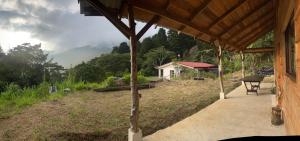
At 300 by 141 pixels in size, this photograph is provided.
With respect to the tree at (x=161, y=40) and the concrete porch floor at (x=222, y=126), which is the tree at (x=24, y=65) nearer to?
the tree at (x=161, y=40)

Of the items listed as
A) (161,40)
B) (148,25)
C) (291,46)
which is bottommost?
(291,46)

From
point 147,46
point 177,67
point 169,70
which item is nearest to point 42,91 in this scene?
point 177,67

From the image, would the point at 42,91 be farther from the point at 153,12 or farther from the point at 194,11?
the point at 153,12

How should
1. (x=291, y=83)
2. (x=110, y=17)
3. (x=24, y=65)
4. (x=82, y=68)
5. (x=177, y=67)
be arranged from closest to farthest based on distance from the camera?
(x=291, y=83), (x=110, y=17), (x=82, y=68), (x=24, y=65), (x=177, y=67)

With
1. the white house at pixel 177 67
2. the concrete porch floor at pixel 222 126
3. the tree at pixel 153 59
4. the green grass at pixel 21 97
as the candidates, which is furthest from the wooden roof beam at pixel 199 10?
the tree at pixel 153 59

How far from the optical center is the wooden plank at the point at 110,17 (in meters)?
4.23

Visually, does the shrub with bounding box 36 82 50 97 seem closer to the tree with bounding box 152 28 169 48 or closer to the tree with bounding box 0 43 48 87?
the tree with bounding box 0 43 48 87

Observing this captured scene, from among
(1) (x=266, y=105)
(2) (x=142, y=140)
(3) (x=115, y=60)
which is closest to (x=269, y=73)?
(1) (x=266, y=105)

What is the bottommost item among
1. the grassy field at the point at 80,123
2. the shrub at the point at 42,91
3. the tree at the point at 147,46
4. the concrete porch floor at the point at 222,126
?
the grassy field at the point at 80,123

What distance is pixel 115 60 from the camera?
119 ft

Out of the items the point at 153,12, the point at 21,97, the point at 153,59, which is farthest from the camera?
the point at 153,59

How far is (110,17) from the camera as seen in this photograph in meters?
4.48

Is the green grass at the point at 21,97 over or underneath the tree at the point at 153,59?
underneath

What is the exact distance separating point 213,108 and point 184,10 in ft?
14.4
